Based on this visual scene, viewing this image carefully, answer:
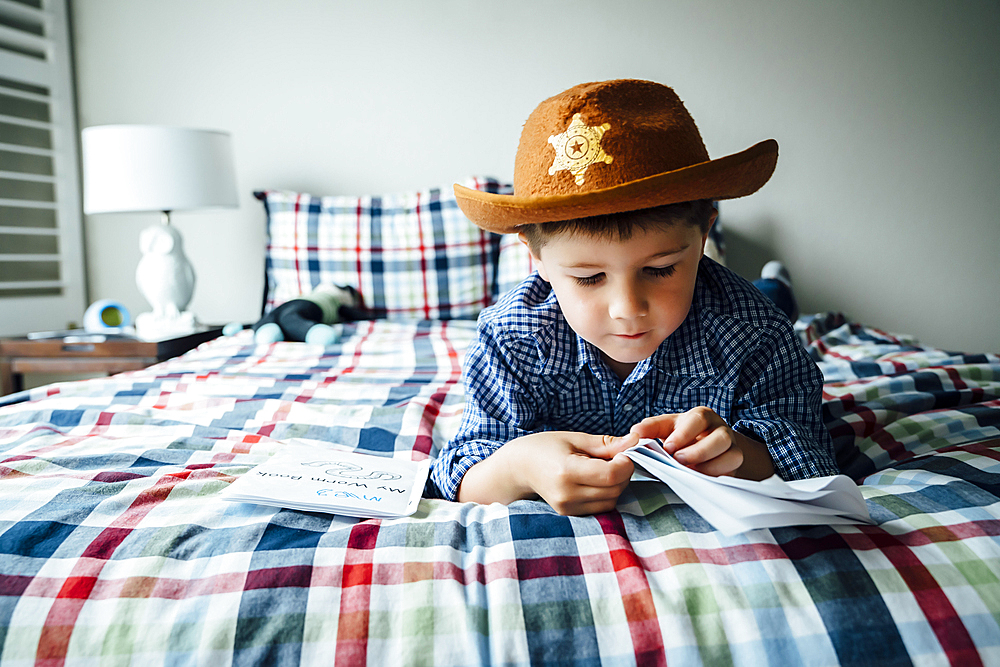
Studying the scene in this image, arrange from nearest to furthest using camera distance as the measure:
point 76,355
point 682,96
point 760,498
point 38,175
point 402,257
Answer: point 760,498 < point 76,355 < point 402,257 < point 682,96 < point 38,175

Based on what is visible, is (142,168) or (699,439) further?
(142,168)

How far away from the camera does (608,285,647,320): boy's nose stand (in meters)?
0.62

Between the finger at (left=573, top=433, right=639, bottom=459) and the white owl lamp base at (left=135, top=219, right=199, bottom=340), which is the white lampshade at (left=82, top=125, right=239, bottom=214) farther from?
the finger at (left=573, top=433, right=639, bottom=459)

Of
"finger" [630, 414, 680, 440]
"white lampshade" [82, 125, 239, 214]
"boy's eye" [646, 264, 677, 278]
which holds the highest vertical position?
"white lampshade" [82, 125, 239, 214]

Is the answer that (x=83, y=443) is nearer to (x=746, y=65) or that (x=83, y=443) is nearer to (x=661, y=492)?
(x=661, y=492)

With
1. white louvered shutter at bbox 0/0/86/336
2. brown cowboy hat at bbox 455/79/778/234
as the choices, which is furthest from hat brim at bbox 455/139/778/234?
white louvered shutter at bbox 0/0/86/336

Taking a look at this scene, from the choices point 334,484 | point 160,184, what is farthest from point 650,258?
point 160,184

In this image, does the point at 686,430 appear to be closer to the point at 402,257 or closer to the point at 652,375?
the point at 652,375

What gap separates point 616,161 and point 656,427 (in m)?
0.27

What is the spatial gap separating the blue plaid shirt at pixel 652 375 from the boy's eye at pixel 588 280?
145mm

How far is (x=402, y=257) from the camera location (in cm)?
198

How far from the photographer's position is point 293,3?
2359mm

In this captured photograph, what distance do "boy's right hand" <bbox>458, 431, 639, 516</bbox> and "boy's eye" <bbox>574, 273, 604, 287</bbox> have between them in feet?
0.53

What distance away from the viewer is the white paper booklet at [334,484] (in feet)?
1.96
